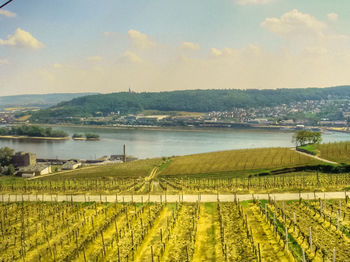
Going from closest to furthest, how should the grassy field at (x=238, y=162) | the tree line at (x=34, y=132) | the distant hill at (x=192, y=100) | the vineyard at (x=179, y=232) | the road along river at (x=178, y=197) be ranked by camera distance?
the vineyard at (x=179, y=232)
the road along river at (x=178, y=197)
the grassy field at (x=238, y=162)
the tree line at (x=34, y=132)
the distant hill at (x=192, y=100)

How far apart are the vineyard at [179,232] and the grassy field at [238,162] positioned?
1073cm

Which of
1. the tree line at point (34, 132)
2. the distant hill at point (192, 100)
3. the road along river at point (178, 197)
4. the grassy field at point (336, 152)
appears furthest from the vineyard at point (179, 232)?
the distant hill at point (192, 100)

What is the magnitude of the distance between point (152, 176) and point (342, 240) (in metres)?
15.2

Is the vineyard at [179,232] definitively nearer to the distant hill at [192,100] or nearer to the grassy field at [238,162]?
the grassy field at [238,162]

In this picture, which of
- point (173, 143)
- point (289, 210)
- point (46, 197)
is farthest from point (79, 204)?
point (173, 143)

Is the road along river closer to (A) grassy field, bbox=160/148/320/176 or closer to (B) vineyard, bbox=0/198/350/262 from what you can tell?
(B) vineyard, bbox=0/198/350/262

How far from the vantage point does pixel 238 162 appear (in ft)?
78.6

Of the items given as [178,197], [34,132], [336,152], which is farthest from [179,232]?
[34,132]

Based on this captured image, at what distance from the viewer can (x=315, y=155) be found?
24.4m

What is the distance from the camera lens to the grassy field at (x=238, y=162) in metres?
22.0

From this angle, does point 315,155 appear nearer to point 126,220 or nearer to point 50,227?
point 126,220

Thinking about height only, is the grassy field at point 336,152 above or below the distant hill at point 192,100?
below

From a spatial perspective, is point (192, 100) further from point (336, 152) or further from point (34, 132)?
point (336, 152)

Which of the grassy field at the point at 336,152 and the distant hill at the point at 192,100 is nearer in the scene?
the grassy field at the point at 336,152
